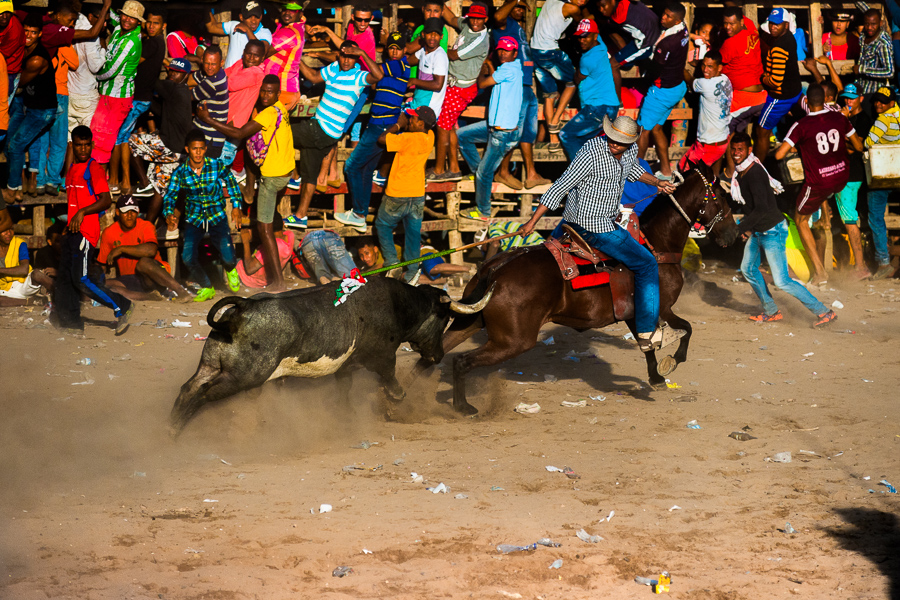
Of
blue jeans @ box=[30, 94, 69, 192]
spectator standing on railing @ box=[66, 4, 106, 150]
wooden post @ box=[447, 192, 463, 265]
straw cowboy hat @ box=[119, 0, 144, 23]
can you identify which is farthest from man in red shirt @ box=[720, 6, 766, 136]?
blue jeans @ box=[30, 94, 69, 192]

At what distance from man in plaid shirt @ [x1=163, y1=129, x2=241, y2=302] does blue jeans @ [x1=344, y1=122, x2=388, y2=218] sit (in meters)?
1.56

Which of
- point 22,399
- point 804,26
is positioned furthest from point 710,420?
point 804,26

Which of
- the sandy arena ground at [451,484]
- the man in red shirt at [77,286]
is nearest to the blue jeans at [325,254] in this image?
the man in red shirt at [77,286]

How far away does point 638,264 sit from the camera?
310 inches

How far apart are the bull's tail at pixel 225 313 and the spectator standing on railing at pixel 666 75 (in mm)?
7986

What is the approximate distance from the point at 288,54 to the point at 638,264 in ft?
21.0

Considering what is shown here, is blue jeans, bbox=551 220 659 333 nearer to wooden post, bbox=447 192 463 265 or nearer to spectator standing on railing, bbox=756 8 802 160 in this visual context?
wooden post, bbox=447 192 463 265

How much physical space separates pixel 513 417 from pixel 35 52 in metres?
7.83

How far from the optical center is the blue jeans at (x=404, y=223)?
12.2 metres

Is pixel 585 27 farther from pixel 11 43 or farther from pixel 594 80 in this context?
pixel 11 43

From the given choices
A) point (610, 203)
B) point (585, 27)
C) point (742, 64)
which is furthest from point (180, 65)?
point (742, 64)

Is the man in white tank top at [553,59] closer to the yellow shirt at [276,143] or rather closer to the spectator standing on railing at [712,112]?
the spectator standing on railing at [712,112]

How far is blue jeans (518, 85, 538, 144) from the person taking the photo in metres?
12.8

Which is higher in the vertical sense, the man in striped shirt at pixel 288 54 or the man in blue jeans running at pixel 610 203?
the man in striped shirt at pixel 288 54
